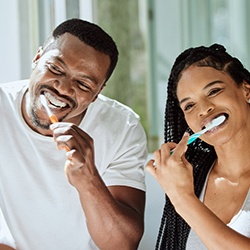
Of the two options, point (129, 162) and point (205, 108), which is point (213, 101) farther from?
point (129, 162)

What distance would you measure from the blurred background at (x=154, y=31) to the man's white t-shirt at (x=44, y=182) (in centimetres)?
27

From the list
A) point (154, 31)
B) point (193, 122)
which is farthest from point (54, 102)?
point (154, 31)

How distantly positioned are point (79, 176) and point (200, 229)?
37 centimetres

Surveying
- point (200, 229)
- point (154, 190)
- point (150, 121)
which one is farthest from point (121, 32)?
point (200, 229)

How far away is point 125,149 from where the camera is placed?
66.8 inches

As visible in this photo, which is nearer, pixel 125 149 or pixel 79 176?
pixel 79 176

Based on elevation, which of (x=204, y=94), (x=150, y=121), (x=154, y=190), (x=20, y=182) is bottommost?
(x=150, y=121)

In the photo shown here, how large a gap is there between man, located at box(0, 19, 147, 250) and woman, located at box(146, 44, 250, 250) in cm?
15

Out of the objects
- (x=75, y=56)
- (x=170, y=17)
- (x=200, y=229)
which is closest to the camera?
(x=200, y=229)

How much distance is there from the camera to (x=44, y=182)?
1663mm

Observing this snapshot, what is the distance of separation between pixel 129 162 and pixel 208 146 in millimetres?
244

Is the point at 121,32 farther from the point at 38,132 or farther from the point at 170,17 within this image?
the point at 38,132

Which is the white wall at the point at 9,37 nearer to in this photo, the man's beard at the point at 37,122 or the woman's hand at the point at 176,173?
the man's beard at the point at 37,122

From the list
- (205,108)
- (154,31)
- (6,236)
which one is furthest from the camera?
(154,31)
